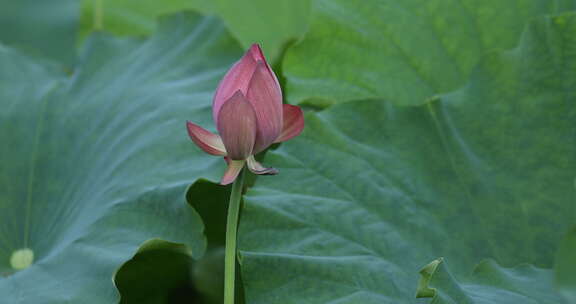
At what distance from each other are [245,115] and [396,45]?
595mm

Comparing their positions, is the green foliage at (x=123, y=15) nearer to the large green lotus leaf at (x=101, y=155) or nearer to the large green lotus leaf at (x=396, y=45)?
the large green lotus leaf at (x=101, y=155)

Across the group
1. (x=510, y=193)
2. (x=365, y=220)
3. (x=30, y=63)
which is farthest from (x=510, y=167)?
(x=30, y=63)

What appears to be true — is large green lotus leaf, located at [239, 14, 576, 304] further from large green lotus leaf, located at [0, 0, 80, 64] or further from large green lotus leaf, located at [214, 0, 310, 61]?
large green lotus leaf, located at [0, 0, 80, 64]

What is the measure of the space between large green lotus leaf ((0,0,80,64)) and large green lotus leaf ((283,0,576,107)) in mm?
1025

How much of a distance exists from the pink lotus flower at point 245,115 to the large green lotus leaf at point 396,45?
51 cm

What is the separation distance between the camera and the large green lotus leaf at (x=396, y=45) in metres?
1.24

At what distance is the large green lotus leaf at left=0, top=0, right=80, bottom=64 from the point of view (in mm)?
2109

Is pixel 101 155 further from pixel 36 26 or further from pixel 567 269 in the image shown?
pixel 36 26

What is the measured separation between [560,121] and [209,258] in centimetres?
69

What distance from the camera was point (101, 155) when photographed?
1.21 metres

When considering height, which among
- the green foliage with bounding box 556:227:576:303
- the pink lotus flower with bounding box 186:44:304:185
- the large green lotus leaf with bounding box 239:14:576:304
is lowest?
the large green lotus leaf with bounding box 239:14:576:304

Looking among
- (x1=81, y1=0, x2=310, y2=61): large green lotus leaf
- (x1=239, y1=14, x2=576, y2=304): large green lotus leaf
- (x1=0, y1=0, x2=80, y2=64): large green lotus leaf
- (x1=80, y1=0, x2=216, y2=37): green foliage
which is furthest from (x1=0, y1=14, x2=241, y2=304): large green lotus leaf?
(x1=0, y1=0, x2=80, y2=64): large green lotus leaf

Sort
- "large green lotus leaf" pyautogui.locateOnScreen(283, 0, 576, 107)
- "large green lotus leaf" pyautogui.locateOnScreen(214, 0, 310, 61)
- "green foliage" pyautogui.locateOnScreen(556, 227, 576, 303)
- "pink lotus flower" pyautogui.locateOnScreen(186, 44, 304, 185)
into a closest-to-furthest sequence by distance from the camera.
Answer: "green foliage" pyautogui.locateOnScreen(556, 227, 576, 303) < "pink lotus flower" pyautogui.locateOnScreen(186, 44, 304, 185) < "large green lotus leaf" pyautogui.locateOnScreen(283, 0, 576, 107) < "large green lotus leaf" pyautogui.locateOnScreen(214, 0, 310, 61)

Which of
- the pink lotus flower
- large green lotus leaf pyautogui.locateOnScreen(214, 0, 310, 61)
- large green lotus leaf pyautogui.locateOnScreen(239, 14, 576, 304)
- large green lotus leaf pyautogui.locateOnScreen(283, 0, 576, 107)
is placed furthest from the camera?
large green lotus leaf pyautogui.locateOnScreen(214, 0, 310, 61)
